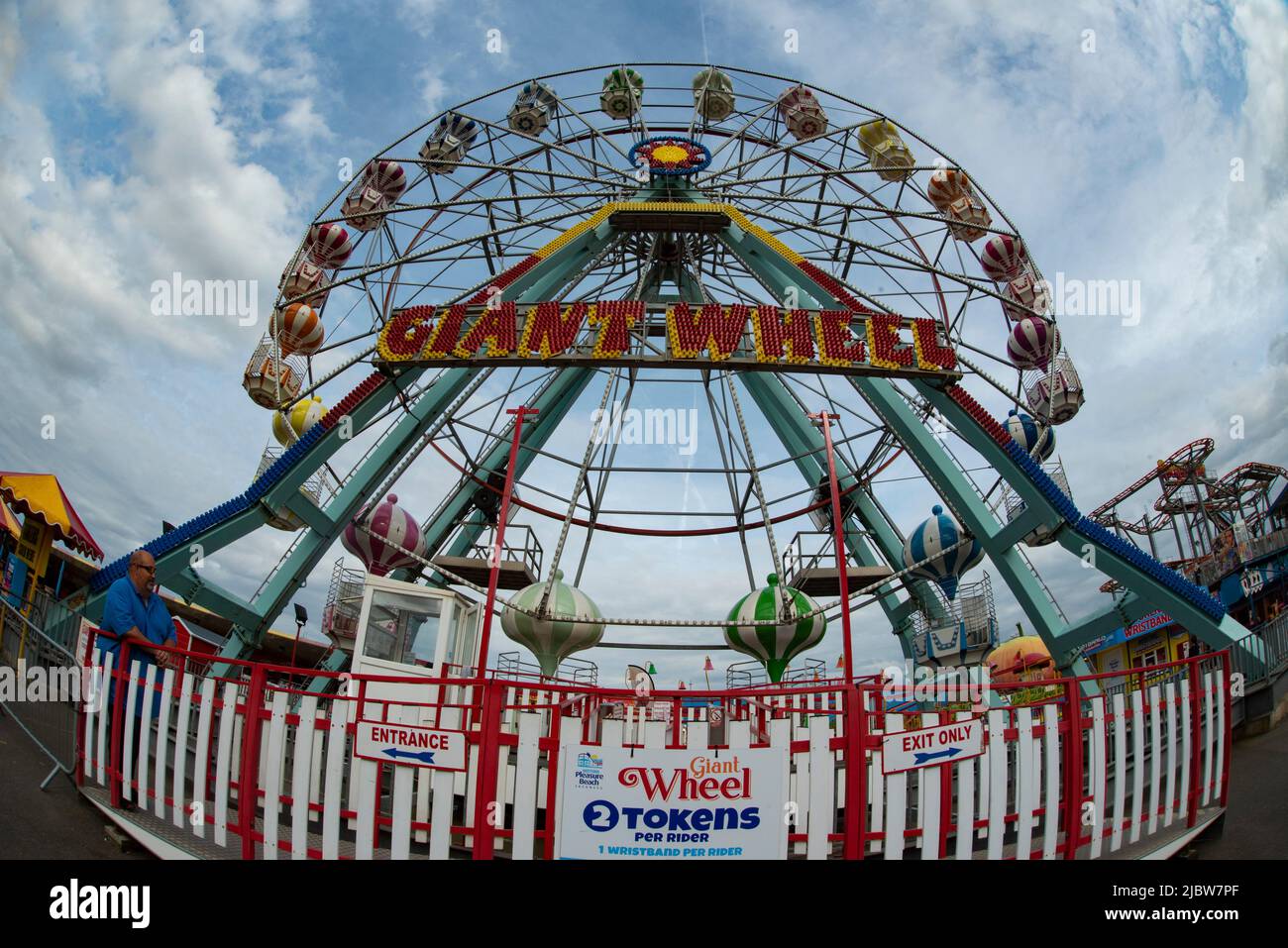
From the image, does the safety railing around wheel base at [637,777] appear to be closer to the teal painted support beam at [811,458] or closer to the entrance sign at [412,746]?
the entrance sign at [412,746]

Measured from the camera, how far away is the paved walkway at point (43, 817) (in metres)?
4.98

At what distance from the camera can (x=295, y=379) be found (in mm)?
15258

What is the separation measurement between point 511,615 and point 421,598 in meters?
3.66

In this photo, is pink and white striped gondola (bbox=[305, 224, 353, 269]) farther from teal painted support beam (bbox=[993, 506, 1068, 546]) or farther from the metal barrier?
teal painted support beam (bbox=[993, 506, 1068, 546])

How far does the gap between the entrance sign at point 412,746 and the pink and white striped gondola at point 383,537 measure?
41.3ft

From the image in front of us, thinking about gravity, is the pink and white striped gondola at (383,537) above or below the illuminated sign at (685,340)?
below

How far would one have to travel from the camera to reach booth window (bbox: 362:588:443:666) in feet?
30.8

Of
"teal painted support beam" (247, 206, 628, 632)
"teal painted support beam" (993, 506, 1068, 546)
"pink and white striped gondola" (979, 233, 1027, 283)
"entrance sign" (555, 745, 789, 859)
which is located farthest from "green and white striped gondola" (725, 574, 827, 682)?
"pink and white striped gondola" (979, 233, 1027, 283)

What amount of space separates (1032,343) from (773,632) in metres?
8.45

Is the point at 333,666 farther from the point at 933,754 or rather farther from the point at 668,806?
the point at 933,754

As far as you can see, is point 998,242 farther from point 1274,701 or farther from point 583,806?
point 583,806

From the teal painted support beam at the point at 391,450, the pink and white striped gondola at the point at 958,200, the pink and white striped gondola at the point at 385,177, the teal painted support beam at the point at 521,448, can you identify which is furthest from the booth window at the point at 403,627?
the pink and white striped gondola at the point at 958,200

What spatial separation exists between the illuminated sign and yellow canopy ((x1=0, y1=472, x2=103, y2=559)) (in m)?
5.98
